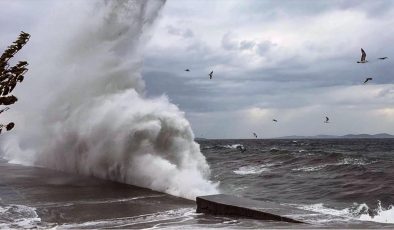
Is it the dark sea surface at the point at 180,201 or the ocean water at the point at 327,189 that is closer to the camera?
the dark sea surface at the point at 180,201

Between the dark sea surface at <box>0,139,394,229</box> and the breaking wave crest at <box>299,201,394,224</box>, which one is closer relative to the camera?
the dark sea surface at <box>0,139,394,229</box>

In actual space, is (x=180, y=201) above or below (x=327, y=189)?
above

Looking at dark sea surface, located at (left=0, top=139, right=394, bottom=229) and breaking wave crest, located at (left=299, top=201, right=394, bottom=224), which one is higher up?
dark sea surface, located at (left=0, top=139, right=394, bottom=229)

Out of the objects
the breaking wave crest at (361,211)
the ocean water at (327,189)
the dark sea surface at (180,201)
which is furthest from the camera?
the ocean water at (327,189)

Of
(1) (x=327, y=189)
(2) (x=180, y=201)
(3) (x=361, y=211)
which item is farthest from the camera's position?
(1) (x=327, y=189)

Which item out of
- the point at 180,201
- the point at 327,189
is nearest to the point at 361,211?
the point at 327,189

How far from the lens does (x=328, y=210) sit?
12.2 meters

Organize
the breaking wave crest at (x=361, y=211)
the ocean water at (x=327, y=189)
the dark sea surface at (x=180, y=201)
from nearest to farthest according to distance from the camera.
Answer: the dark sea surface at (x=180, y=201), the breaking wave crest at (x=361, y=211), the ocean water at (x=327, y=189)

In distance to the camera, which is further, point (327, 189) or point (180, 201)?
point (327, 189)

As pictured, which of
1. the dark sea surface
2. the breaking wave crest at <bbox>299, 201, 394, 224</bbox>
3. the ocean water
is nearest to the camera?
the dark sea surface

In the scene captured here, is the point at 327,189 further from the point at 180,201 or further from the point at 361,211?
the point at 180,201

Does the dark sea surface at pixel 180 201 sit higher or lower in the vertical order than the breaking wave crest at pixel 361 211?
higher

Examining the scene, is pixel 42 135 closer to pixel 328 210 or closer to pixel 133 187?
pixel 133 187

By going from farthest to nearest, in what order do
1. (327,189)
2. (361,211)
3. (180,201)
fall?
(327,189), (361,211), (180,201)
